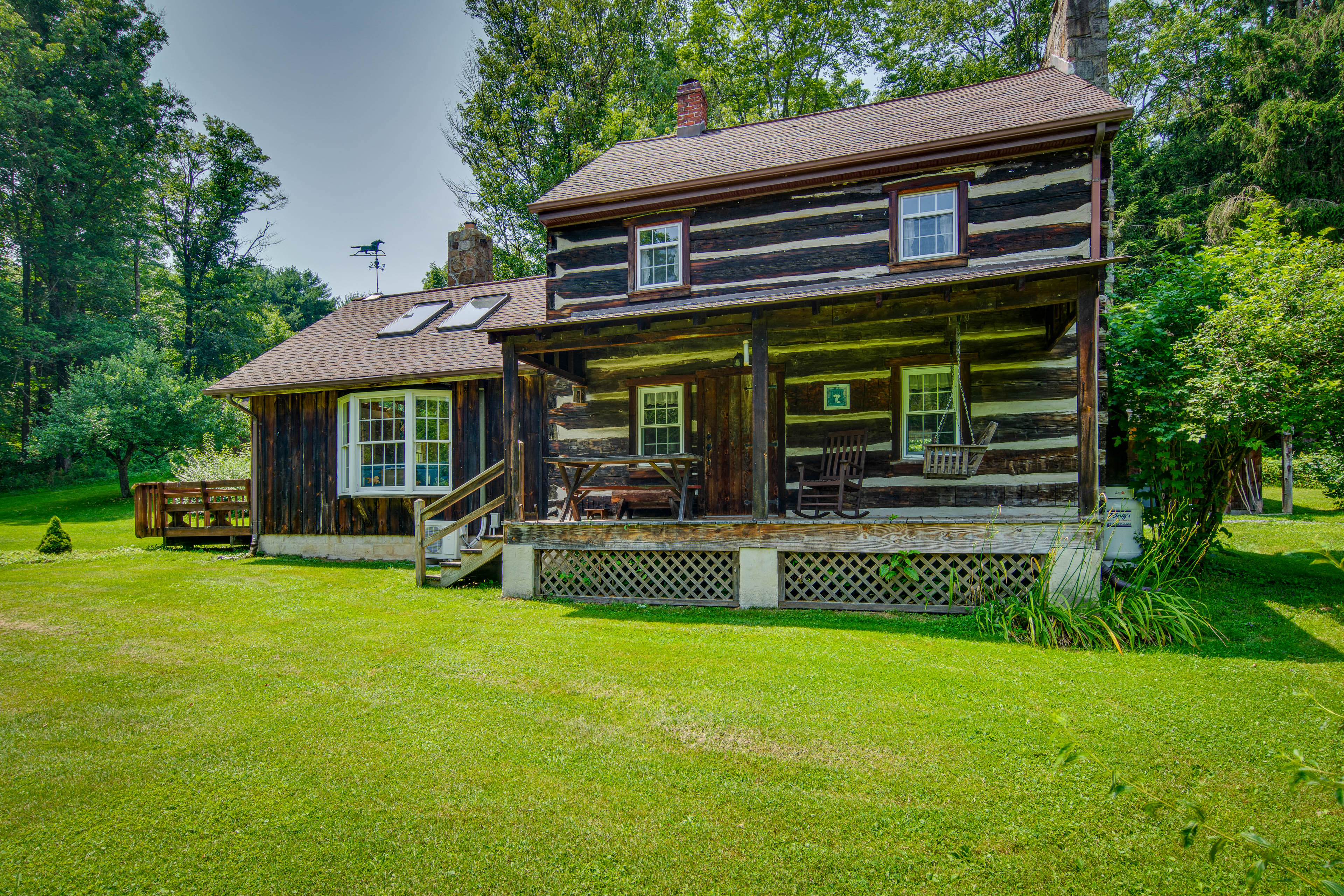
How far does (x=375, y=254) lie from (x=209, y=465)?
8.01m

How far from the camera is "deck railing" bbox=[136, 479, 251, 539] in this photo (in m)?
13.6

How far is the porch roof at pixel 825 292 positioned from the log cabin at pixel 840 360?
45 millimetres

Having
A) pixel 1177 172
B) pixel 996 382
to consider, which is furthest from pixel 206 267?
pixel 1177 172

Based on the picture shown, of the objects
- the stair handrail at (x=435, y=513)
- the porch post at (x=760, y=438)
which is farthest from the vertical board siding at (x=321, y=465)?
the porch post at (x=760, y=438)

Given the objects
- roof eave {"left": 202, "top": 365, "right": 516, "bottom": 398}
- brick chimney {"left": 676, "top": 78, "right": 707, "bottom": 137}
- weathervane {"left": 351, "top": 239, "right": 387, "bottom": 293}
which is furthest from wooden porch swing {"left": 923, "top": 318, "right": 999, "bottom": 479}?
weathervane {"left": 351, "top": 239, "right": 387, "bottom": 293}

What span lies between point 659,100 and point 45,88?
27.7 meters

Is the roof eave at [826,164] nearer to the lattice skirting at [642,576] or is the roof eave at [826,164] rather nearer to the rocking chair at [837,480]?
the rocking chair at [837,480]

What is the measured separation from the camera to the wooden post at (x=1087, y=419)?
646 cm

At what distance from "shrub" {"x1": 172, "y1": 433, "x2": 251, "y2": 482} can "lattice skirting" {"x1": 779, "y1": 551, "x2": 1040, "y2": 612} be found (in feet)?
50.4

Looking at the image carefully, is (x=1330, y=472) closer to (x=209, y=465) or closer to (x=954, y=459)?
(x=954, y=459)

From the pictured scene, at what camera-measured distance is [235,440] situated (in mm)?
23891

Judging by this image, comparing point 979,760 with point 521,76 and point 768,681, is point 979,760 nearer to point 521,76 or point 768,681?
point 768,681

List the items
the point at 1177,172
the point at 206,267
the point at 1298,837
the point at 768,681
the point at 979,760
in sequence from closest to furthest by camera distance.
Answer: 1. the point at 1298,837
2. the point at 979,760
3. the point at 768,681
4. the point at 1177,172
5. the point at 206,267

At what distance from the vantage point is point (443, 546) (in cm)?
1095
